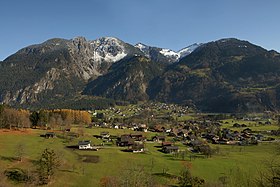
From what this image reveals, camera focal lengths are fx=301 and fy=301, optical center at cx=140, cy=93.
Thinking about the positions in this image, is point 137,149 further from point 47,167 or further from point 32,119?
point 32,119

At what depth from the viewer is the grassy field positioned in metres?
64.7

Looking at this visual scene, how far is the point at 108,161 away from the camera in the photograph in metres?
76.2

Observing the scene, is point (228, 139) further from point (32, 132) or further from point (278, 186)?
point (278, 186)

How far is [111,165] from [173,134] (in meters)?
68.1

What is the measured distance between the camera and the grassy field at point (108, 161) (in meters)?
64.7

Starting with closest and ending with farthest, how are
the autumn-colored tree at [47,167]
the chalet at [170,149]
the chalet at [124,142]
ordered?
1. the autumn-colored tree at [47,167]
2. the chalet at [170,149]
3. the chalet at [124,142]

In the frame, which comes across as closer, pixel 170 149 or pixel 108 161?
pixel 108 161

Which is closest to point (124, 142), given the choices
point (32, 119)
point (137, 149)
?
point (137, 149)

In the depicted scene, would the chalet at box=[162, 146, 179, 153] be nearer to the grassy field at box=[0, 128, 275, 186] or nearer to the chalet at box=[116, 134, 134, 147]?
the grassy field at box=[0, 128, 275, 186]

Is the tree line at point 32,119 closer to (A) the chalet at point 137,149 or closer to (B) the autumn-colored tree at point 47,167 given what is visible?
(A) the chalet at point 137,149

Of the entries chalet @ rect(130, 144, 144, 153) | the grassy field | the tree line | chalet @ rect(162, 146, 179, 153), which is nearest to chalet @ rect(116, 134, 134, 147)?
the grassy field

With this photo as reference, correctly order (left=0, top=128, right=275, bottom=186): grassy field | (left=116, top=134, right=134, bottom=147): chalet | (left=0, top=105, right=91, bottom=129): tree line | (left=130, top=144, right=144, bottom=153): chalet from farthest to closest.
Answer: (left=0, top=105, right=91, bottom=129): tree line → (left=116, top=134, right=134, bottom=147): chalet → (left=130, top=144, right=144, bottom=153): chalet → (left=0, top=128, right=275, bottom=186): grassy field

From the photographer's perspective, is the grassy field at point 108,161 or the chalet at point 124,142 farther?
the chalet at point 124,142

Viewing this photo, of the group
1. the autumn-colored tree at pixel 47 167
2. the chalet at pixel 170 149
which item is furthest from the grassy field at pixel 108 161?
the chalet at pixel 170 149
